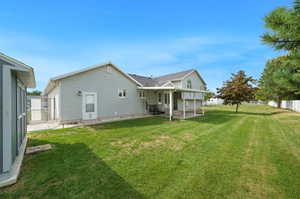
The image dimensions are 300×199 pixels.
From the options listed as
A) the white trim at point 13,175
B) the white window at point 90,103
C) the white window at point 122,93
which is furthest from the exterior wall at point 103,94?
the white trim at point 13,175

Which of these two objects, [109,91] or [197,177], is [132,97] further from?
[197,177]

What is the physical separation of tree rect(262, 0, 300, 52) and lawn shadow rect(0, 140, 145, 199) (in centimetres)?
394

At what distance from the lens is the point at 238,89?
17.9 metres

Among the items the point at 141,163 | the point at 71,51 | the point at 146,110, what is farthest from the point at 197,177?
the point at 71,51

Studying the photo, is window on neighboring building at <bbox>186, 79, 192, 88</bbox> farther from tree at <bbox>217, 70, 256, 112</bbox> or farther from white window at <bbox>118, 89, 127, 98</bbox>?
white window at <bbox>118, 89, 127, 98</bbox>

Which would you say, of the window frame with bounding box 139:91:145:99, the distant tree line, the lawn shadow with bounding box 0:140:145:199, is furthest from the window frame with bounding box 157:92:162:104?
the distant tree line

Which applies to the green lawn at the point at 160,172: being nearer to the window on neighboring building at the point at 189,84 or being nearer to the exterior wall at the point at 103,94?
the exterior wall at the point at 103,94

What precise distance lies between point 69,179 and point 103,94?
8.92 metres

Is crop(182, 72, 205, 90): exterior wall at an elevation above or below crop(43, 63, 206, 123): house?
above

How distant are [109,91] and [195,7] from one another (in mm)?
11056

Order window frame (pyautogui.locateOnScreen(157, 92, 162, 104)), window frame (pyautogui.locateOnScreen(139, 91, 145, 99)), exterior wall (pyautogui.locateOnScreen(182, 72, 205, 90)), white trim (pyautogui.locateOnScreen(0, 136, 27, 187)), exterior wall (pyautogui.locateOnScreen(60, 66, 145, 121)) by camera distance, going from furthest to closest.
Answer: exterior wall (pyautogui.locateOnScreen(182, 72, 205, 90)), window frame (pyautogui.locateOnScreen(157, 92, 162, 104)), window frame (pyautogui.locateOnScreen(139, 91, 145, 99)), exterior wall (pyautogui.locateOnScreen(60, 66, 145, 121)), white trim (pyautogui.locateOnScreen(0, 136, 27, 187))

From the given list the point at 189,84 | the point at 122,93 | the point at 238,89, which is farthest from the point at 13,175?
the point at 238,89

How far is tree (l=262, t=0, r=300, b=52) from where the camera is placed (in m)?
2.15

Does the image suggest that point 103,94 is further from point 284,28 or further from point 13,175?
point 284,28
